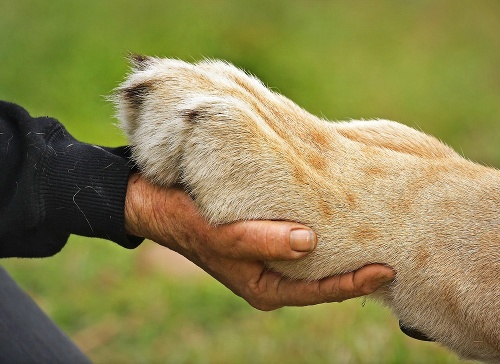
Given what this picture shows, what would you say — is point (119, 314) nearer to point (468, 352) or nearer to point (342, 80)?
point (468, 352)

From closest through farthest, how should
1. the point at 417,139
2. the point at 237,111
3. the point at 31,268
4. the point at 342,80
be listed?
1. the point at 237,111
2. the point at 417,139
3. the point at 31,268
4. the point at 342,80

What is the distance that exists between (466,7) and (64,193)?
23.2ft

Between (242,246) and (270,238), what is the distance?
99 millimetres

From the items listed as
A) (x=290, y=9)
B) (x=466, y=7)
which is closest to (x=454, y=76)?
(x=466, y=7)

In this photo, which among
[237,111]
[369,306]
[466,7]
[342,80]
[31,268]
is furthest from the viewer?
[466,7]

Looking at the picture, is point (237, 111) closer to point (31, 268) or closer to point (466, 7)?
point (31, 268)

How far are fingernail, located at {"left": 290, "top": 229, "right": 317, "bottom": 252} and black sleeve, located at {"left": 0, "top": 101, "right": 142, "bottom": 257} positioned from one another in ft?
1.87

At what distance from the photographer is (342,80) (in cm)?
779

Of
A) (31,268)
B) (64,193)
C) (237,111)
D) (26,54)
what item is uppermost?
(237,111)

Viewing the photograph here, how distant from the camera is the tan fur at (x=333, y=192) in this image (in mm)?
2004

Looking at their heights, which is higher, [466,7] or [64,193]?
[466,7]

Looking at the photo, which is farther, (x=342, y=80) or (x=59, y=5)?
(x=59, y=5)

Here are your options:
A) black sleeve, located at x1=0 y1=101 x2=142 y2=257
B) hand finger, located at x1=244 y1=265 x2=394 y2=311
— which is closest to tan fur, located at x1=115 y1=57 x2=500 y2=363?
hand finger, located at x1=244 y1=265 x2=394 y2=311

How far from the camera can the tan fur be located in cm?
200
